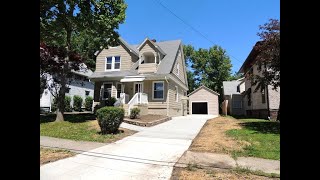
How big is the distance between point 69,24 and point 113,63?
899 centimetres

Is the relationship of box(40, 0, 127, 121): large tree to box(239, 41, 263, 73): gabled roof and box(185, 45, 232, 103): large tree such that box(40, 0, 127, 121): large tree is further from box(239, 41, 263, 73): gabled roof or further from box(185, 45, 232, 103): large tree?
box(185, 45, 232, 103): large tree

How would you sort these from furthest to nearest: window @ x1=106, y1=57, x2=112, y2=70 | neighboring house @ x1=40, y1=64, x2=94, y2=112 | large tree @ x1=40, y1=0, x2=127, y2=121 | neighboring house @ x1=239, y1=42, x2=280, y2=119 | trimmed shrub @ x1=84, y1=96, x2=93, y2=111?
trimmed shrub @ x1=84, y1=96, x2=93, y2=111 → neighboring house @ x1=40, y1=64, x2=94, y2=112 → window @ x1=106, y1=57, x2=112, y2=70 → neighboring house @ x1=239, y1=42, x2=280, y2=119 → large tree @ x1=40, y1=0, x2=127, y2=121

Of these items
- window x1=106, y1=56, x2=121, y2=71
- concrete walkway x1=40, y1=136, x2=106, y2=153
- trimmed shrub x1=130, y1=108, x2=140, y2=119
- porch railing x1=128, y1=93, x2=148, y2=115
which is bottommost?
concrete walkway x1=40, y1=136, x2=106, y2=153

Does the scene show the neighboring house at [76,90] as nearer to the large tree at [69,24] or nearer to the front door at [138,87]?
the front door at [138,87]

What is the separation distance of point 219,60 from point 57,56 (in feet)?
118

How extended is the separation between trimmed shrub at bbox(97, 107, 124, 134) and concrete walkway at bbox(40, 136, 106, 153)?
1.76 meters

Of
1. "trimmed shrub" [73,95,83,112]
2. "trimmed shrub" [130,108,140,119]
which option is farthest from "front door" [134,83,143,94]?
"trimmed shrub" [73,95,83,112]

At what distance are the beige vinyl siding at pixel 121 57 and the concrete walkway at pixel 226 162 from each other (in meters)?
18.1

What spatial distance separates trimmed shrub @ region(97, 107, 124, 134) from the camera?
1268cm

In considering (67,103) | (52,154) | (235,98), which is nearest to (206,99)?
(235,98)

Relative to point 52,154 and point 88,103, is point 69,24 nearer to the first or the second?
point 52,154
